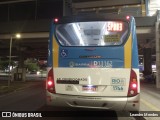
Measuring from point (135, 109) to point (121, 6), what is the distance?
1176 inches

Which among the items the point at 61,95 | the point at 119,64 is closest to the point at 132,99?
the point at 119,64

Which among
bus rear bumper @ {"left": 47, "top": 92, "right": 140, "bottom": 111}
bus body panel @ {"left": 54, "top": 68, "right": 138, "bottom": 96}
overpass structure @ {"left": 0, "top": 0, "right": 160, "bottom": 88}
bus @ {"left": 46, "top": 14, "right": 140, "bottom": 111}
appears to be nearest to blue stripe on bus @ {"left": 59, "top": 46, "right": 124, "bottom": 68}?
bus @ {"left": 46, "top": 14, "right": 140, "bottom": 111}

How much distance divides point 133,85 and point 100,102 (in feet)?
3.47

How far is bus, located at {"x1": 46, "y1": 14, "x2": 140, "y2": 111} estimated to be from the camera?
8438 mm

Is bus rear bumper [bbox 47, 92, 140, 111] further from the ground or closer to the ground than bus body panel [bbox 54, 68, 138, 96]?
closer to the ground

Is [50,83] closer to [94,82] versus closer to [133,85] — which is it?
[94,82]

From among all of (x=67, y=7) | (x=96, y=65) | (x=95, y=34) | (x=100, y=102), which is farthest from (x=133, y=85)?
(x=67, y=7)

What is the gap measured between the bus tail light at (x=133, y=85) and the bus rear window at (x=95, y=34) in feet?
3.31

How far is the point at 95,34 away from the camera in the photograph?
28.8ft

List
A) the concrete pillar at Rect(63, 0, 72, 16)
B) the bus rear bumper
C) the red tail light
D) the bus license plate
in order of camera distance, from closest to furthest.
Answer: the bus rear bumper, the bus license plate, the red tail light, the concrete pillar at Rect(63, 0, 72, 16)

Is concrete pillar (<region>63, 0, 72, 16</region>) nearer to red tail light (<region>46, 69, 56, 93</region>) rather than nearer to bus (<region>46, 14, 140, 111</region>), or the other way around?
bus (<region>46, 14, 140, 111</region>)

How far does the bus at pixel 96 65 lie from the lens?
332 inches

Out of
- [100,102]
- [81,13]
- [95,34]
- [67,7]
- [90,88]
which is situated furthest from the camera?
[67,7]

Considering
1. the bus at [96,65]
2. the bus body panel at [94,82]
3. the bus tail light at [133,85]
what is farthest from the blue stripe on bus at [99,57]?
the bus tail light at [133,85]
